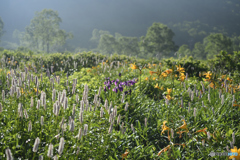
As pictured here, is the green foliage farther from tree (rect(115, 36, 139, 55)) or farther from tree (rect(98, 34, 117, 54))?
tree (rect(98, 34, 117, 54))

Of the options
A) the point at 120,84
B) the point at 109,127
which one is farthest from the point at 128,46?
the point at 109,127

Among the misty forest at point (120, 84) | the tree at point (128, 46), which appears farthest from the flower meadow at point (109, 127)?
the tree at point (128, 46)

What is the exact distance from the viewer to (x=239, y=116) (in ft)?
11.1

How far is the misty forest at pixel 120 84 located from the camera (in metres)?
2.26

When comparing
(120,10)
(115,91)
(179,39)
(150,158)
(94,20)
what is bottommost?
(150,158)

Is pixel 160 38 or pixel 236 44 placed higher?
pixel 236 44

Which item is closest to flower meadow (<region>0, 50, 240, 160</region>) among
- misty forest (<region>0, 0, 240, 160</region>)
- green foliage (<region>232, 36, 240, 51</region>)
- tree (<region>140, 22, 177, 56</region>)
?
misty forest (<region>0, 0, 240, 160</region>)

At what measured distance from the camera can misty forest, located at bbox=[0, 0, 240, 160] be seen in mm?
2258

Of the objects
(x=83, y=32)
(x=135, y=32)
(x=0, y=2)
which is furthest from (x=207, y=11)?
(x=0, y=2)

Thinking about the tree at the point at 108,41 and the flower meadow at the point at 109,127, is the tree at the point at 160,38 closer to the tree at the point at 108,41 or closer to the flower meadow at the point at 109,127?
the tree at the point at 108,41

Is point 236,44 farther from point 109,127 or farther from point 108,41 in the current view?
point 109,127

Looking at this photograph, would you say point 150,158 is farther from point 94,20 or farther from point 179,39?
point 94,20

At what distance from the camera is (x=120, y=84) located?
385 centimetres

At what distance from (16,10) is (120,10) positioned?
90.4 meters
